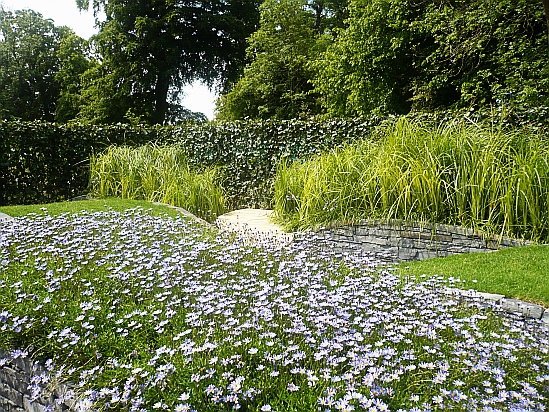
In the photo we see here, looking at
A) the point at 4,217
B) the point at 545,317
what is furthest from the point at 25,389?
the point at 4,217

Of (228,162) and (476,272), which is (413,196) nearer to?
(476,272)

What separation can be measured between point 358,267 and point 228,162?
6500 mm

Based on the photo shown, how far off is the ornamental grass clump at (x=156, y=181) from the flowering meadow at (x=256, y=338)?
162 inches

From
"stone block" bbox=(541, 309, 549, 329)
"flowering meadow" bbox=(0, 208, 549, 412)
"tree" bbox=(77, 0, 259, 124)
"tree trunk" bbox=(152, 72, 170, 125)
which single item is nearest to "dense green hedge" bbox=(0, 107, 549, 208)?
"stone block" bbox=(541, 309, 549, 329)

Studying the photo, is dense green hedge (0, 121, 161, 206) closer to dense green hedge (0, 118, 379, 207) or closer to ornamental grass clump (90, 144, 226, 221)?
dense green hedge (0, 118, 379, 207)

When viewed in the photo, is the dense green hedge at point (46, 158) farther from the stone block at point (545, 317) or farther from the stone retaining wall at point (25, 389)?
the stone block at point (545, 317)

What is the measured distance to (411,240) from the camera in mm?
5332

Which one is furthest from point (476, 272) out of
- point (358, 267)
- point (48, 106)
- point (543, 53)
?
point (48, 106)

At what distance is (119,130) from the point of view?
10.5m

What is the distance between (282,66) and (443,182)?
11.5m

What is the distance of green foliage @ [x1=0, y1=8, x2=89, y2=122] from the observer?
2605 centimetres

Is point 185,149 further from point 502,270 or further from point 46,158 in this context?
point 502,270

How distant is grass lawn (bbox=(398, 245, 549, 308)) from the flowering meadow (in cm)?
39

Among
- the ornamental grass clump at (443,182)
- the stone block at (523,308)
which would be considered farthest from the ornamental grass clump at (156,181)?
the stone block at (523,308)
